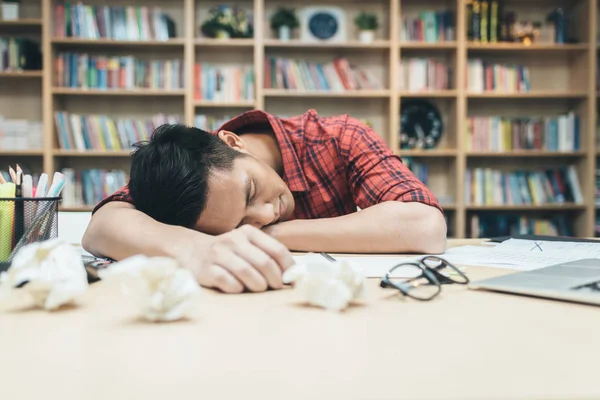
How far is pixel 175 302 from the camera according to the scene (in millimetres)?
509

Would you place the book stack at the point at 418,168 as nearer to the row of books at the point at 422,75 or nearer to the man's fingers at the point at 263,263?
the row of books at the point at 422,75

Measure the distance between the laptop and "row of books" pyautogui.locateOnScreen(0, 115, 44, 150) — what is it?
353cm

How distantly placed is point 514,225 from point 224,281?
3528mm

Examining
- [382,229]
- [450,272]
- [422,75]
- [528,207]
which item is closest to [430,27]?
[422,75]

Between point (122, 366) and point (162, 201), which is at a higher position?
point (162, 201)

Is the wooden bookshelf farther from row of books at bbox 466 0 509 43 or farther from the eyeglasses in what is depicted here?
the eyeglasses

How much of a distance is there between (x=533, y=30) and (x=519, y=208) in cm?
A: 123

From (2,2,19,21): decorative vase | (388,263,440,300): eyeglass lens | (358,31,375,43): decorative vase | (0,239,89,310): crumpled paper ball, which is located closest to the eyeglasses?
(388,263,440,300): eyeglass lens

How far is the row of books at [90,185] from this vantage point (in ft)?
11.8

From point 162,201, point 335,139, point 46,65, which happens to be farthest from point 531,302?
point 46,65

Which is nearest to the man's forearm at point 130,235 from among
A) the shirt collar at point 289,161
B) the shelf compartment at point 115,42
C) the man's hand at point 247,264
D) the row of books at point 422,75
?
the man's hand at point 247,264

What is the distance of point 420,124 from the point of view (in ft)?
12.3

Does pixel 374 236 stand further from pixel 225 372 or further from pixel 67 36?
pixel 67 36

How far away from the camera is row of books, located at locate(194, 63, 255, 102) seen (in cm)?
359
